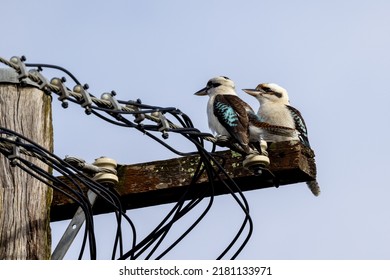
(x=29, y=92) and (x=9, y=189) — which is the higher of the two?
(x=29, y=92)

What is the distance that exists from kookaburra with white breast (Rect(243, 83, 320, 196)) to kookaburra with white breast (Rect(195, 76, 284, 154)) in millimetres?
480

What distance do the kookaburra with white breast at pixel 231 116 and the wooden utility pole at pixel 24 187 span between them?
1242mm

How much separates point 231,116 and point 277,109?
2005mm

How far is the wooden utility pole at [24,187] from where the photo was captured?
558 cm

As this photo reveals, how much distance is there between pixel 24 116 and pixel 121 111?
1.75ft

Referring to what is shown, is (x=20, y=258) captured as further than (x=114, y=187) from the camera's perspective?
No

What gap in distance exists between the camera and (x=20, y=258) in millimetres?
5531

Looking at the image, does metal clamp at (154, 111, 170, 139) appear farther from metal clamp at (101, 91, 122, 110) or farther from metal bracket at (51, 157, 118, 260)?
metal bracket at (51, 157, 118, 260)

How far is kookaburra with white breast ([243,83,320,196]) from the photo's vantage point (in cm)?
957

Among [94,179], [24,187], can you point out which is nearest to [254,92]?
[94,179]

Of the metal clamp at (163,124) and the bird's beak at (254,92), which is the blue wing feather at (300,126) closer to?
the bird's beak at (254,92)
